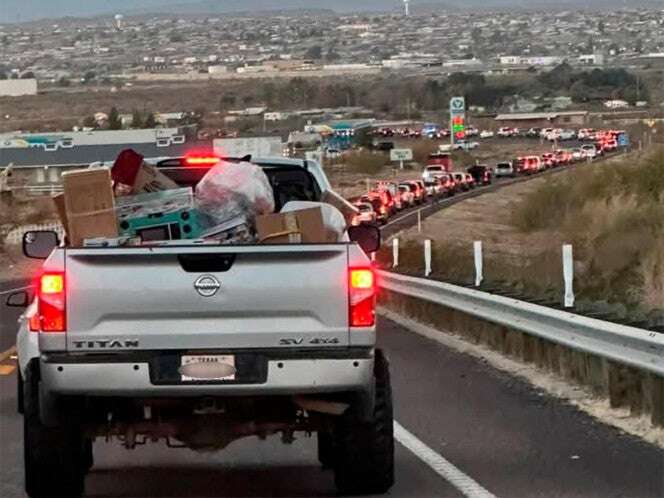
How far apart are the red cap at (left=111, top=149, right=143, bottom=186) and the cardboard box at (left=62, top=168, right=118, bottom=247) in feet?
1.95

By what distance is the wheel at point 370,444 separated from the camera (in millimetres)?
9031

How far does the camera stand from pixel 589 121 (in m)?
160

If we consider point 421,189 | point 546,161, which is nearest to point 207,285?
point 421,189

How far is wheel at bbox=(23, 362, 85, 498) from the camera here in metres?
8.86

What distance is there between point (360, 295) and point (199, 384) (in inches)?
38.2

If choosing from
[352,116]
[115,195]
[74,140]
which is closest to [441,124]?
[352,116]

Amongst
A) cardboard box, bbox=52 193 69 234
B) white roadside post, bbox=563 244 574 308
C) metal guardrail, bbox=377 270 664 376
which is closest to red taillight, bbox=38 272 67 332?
cardboard box, bbox=52 193 69 234

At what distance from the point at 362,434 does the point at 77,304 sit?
1.84m

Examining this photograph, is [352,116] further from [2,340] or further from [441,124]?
[2,340]

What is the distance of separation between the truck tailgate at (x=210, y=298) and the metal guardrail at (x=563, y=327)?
327 cm

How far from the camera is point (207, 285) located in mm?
8344

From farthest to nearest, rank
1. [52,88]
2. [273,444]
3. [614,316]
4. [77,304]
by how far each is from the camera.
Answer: [52,88] → [614,316] → [273,444] → [77,304]

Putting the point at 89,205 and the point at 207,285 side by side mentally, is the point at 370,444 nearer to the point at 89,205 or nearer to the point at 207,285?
the point at 207,285

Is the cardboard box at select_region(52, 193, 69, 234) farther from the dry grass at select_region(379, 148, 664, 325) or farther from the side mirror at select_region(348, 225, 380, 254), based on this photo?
the dry grass at select_region(379, 148, 664, 325)
